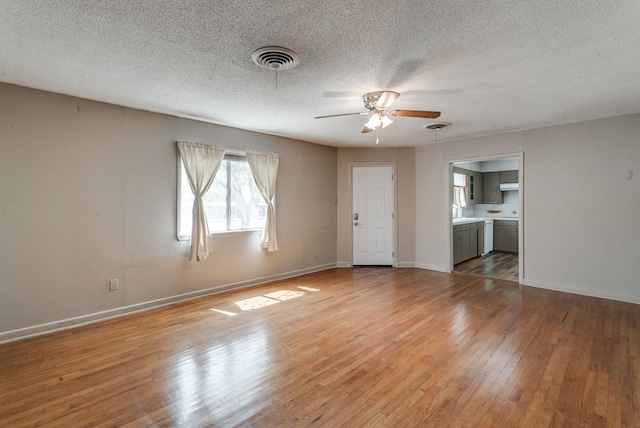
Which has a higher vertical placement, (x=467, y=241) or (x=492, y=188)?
(x=492, y=188)

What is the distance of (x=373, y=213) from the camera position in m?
6.43

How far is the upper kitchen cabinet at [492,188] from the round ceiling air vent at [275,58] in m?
7.52

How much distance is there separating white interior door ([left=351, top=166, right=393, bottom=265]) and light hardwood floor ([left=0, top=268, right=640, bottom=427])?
7.83ft

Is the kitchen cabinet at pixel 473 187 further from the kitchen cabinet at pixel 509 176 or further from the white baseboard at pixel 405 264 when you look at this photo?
the white baseboard at pixel 405 264

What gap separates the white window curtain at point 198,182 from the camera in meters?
4.16

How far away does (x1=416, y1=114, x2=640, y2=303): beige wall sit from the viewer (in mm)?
4078

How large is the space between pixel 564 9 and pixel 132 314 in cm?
487

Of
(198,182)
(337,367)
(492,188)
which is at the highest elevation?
(492,188)

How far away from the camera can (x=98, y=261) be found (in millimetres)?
3516

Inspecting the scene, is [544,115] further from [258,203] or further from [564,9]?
[258,203]

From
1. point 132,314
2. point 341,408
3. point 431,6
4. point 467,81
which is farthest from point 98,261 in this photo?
point 467,81

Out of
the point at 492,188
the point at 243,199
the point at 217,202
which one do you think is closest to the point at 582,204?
the point at 492,188

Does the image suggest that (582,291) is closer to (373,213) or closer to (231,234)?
(373,213)

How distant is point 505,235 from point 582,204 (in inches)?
145
